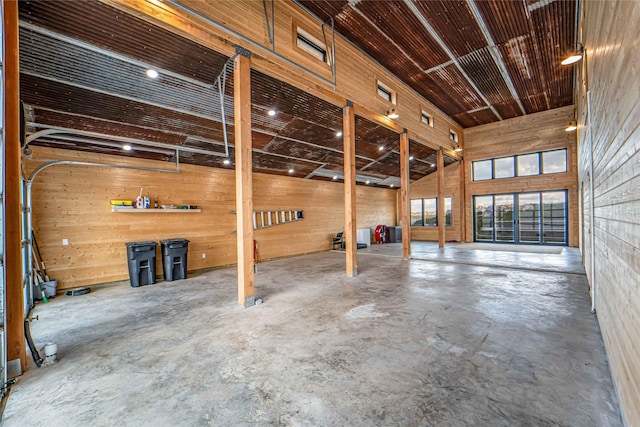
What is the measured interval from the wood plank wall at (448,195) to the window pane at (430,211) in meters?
0.27

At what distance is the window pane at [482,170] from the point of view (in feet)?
39.3

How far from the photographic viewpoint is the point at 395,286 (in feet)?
17.0

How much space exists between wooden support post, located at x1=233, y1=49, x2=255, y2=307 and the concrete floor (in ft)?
Result: 1.52

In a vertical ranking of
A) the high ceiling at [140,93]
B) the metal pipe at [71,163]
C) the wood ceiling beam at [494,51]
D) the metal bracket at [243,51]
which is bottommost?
the metal pipe at [71,163]

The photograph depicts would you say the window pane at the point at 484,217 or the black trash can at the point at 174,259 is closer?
the black trash can at the point at 174,259

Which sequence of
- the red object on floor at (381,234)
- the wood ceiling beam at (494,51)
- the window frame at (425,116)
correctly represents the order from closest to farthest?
the wood ceiling beam at (494,51) < the window frame at (425,116) < the red object on floor at (381,234)

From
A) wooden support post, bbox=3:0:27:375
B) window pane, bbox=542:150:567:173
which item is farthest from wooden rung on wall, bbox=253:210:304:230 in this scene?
window pane, bbox=542:150:567:173

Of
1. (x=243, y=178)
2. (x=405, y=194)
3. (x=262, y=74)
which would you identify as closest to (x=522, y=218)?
(x=405, y=194)

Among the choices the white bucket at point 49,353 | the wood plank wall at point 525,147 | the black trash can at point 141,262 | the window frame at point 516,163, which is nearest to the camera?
the white bucket at point 49,353

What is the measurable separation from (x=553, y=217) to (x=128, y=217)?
1408 cm

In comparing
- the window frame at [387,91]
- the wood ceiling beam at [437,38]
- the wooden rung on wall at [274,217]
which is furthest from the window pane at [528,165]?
the wooden rung on wall at [274,217]

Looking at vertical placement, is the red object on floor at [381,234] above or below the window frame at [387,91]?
below

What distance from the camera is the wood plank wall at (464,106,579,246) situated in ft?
33.0

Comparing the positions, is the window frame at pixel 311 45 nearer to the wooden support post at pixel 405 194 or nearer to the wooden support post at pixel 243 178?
the wooden support post at pixel 243 178
